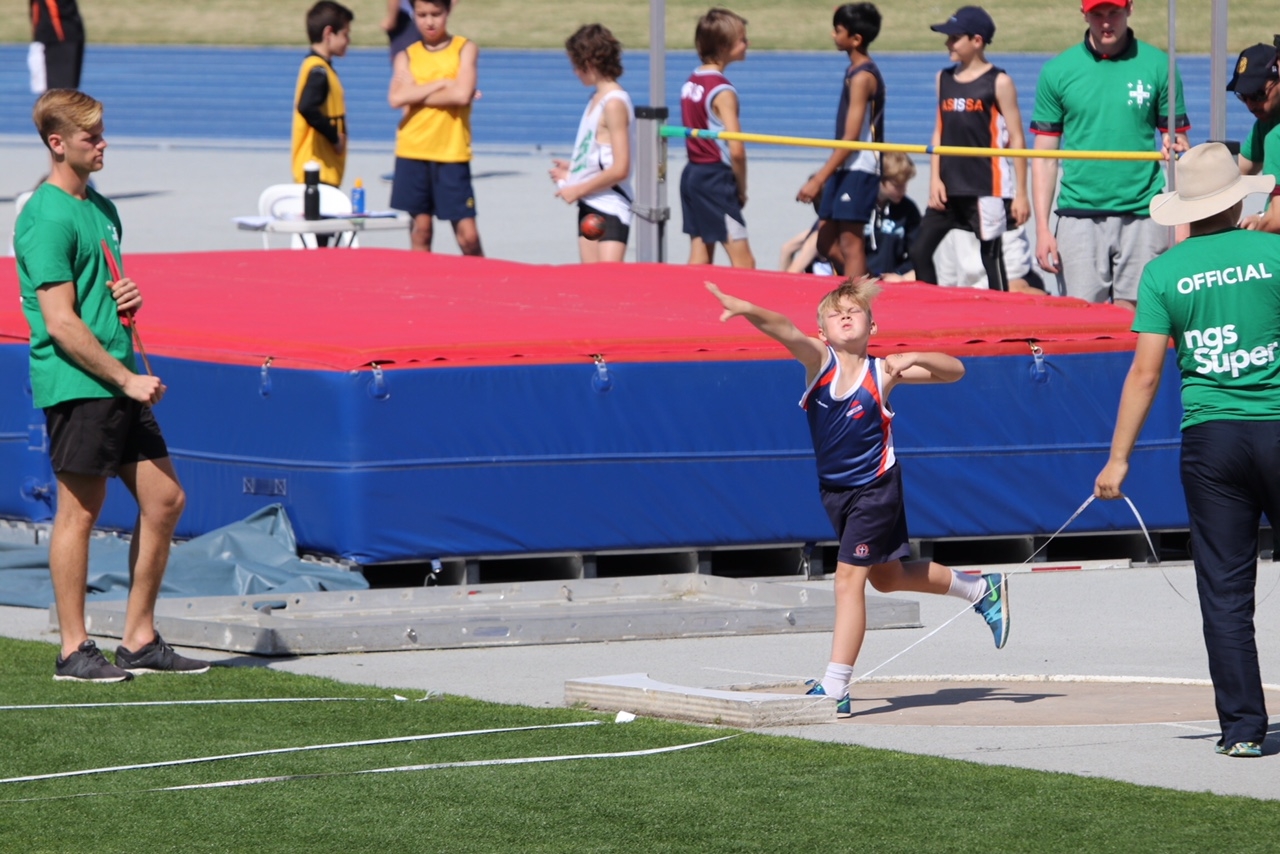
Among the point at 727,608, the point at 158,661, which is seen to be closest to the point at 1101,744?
the point at 727,608

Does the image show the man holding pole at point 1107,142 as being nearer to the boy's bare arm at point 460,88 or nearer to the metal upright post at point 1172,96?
the metal upright post at point 1172,96

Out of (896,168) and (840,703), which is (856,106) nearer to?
(896,168)

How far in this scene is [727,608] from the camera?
26.5 ft

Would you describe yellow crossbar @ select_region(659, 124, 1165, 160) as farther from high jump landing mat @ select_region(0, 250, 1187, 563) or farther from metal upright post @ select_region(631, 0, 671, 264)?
high jump landing mat @ select_region(0, 250, 1187, 563)

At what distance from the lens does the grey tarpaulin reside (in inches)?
334

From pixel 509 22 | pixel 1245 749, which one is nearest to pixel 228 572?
pixel 1245 749

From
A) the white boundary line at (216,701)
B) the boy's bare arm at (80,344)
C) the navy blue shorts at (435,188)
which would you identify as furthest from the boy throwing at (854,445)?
the navy blue shorts at (435,188)

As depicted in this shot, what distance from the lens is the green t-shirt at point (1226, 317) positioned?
230 inches

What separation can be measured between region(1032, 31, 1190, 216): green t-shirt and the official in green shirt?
5.01 metres

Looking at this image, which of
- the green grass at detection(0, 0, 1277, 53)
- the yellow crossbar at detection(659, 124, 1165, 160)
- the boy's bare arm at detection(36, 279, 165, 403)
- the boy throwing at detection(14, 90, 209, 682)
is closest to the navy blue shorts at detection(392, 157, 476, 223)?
the yellow crossbar at detection(659, 124, 1165, 160)

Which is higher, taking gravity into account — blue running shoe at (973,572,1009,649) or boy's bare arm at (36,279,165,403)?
boy's bare arm at (36,279,165,403)

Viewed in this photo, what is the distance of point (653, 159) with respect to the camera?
1281 cm

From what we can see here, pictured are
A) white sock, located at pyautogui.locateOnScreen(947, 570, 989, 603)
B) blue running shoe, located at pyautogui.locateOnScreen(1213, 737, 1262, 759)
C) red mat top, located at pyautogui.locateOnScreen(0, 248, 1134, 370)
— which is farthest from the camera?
red mat top, located at pyautogui.locateOnScreen(0, 248, 1134, 370)

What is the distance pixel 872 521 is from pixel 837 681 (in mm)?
489
